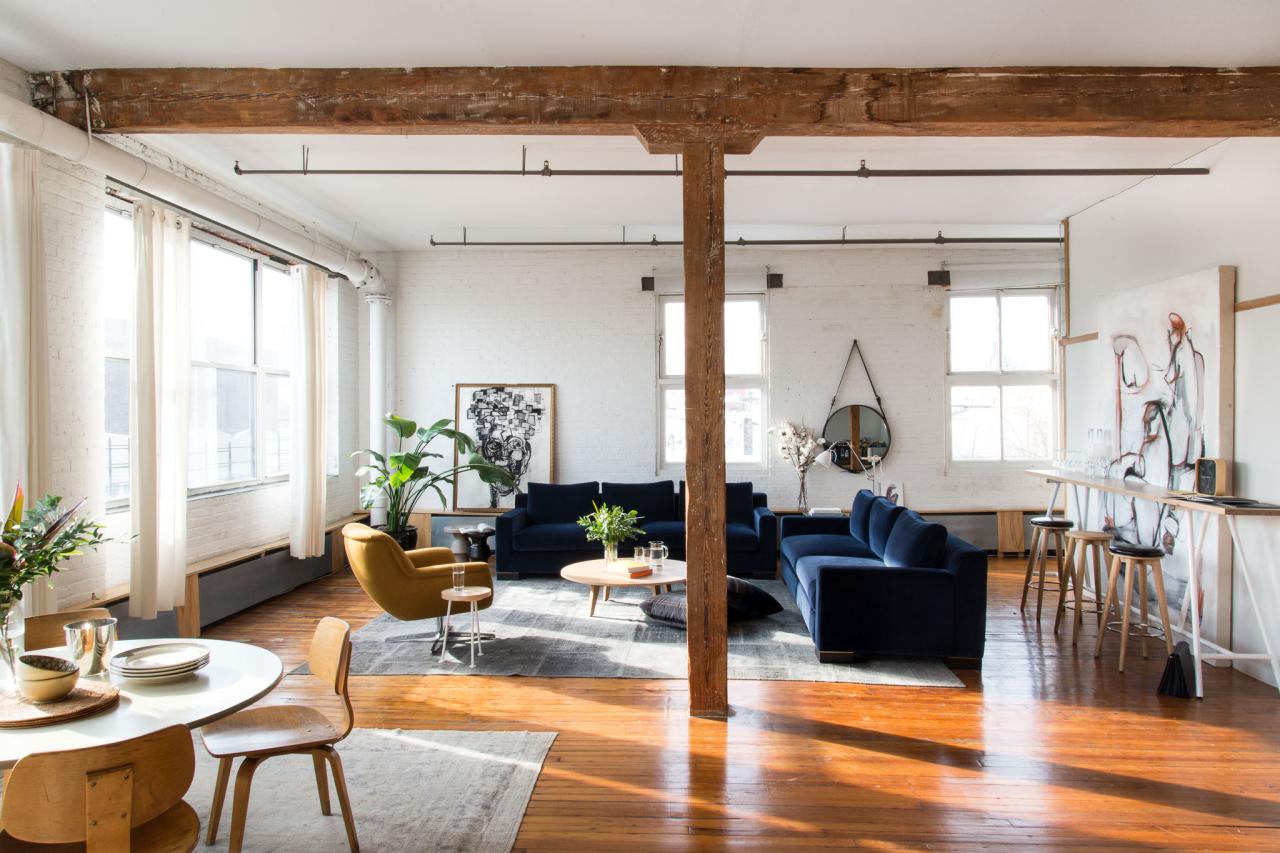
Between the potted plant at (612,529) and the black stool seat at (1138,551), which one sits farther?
the potted plant at (612,529)

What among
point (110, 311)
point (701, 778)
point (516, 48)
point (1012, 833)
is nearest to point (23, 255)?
point (110, 311)

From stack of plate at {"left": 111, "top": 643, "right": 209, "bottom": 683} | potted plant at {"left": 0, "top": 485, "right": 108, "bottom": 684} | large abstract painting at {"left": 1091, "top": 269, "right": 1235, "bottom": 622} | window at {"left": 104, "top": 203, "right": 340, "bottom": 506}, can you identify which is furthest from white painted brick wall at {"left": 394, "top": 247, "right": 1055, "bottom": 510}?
Answer: potted plant at {"left": 0, "top": 485, "right": 108, "bottom": 684}

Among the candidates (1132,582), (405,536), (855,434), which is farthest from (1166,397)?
(405,536)

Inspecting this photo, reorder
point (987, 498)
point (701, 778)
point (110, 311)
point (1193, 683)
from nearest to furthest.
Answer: point (701, 778) → point (1193, 683) → point (110, 311) → point (987, 498)

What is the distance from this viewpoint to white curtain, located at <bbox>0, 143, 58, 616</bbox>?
3.97 meters

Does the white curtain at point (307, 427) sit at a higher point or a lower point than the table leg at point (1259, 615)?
higher

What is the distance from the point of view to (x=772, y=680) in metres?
4.75

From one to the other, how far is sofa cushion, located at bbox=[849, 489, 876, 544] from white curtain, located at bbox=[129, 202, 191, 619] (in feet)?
17.5

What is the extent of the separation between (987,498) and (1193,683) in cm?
428

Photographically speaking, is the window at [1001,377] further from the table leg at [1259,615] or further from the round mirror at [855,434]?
the table leg at [1259,615]

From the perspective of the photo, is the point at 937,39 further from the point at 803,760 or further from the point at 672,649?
the point at 672,649

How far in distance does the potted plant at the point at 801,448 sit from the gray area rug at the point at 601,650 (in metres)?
2.29

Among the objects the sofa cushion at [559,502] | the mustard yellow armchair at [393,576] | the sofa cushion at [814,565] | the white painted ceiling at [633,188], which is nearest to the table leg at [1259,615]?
the sofa cushion at [814,565]

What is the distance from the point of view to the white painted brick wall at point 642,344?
877cm
